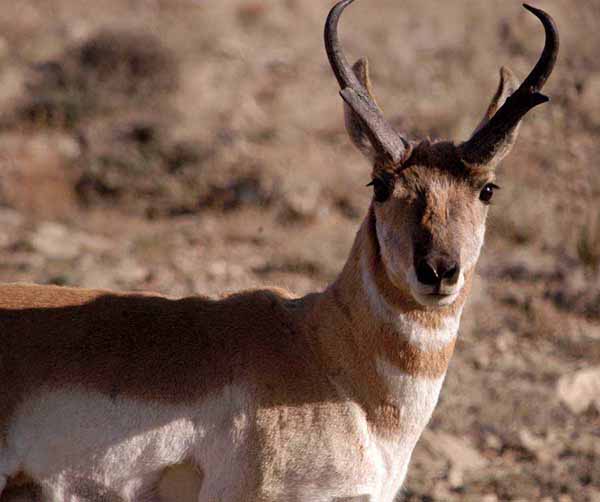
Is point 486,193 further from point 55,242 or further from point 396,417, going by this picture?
point 55,242

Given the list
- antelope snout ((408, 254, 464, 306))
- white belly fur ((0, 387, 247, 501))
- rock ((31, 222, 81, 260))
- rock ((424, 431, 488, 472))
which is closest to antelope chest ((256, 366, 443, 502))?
white belly fur ((0, 387, 247, 501))

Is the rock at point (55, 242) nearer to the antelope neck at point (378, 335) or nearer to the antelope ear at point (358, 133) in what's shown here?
the antelope ear at point (358, 133)

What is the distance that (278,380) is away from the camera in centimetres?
556

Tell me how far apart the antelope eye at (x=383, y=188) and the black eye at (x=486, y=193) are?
495mm

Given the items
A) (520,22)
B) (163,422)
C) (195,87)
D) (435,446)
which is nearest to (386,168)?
(163,422)

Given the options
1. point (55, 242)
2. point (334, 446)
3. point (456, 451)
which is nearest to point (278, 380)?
point (334, 446)

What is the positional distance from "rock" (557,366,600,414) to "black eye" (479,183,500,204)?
420cm

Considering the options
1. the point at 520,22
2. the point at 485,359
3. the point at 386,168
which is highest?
the point at 386,168

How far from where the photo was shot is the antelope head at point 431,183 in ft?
17.1

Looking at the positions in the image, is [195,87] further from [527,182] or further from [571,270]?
[571,270]

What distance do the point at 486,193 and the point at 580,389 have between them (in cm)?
451

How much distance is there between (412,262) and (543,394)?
4718mm

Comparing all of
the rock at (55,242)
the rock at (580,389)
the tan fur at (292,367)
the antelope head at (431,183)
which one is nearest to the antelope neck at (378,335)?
the tan fur at (292,367)

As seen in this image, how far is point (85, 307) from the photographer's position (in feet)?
19.4
